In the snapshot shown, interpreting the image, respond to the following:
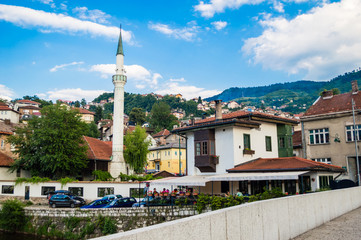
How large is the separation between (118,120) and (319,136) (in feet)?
94.0

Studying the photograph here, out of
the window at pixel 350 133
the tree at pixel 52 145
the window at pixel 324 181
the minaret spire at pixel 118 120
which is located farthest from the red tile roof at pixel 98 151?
the window at pixel 350 133

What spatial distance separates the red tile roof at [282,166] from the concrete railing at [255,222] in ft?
26.0

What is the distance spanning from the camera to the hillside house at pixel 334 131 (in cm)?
3170

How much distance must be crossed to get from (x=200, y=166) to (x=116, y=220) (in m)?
8.50

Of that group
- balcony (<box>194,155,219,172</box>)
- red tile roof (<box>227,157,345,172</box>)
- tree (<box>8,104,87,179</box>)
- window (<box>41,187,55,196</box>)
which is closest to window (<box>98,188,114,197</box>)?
window (<box>41,187,55,196</box>)

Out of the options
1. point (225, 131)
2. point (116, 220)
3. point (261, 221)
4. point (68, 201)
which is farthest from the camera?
point (68, 201)

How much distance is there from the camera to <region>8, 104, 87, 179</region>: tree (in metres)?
38.9

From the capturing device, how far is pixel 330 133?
33.4 metres

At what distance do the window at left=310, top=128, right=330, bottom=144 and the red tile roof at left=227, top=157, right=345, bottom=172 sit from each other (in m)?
9.92

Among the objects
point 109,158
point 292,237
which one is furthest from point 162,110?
point 292,237

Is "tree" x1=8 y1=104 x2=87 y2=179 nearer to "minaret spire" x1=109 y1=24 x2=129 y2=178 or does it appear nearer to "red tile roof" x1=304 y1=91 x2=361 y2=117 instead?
"minaret spire" x1=109 y1=24 x2=129 y2=178

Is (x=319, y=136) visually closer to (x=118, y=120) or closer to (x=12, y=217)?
(x=118, y=120)

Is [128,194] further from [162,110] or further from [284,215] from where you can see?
[162,110]

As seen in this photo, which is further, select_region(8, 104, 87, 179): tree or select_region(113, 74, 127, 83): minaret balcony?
select_region(113, 74, 127, 83): minaret balcony
